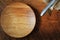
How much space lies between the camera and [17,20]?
4.74 feet

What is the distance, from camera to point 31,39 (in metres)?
1.46

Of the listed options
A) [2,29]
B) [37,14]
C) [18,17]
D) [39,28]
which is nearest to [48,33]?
[39,28]

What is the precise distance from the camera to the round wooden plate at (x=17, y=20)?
142 cm

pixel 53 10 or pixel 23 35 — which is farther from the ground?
pixel 53 10

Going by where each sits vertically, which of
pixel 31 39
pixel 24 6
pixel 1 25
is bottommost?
pixel 31 39

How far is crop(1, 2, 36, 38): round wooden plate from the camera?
142 cm

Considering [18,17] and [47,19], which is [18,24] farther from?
[47,19]

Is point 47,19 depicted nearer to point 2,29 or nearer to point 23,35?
point 23,35

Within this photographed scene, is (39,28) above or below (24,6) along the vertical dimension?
below

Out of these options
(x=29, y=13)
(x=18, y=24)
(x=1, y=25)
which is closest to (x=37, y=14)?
(x=29, y=13)

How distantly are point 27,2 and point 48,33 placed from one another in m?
0.34

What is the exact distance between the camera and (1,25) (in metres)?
1.45

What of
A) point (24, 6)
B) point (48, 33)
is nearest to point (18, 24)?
point (24, 6)

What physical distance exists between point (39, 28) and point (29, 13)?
162mm
